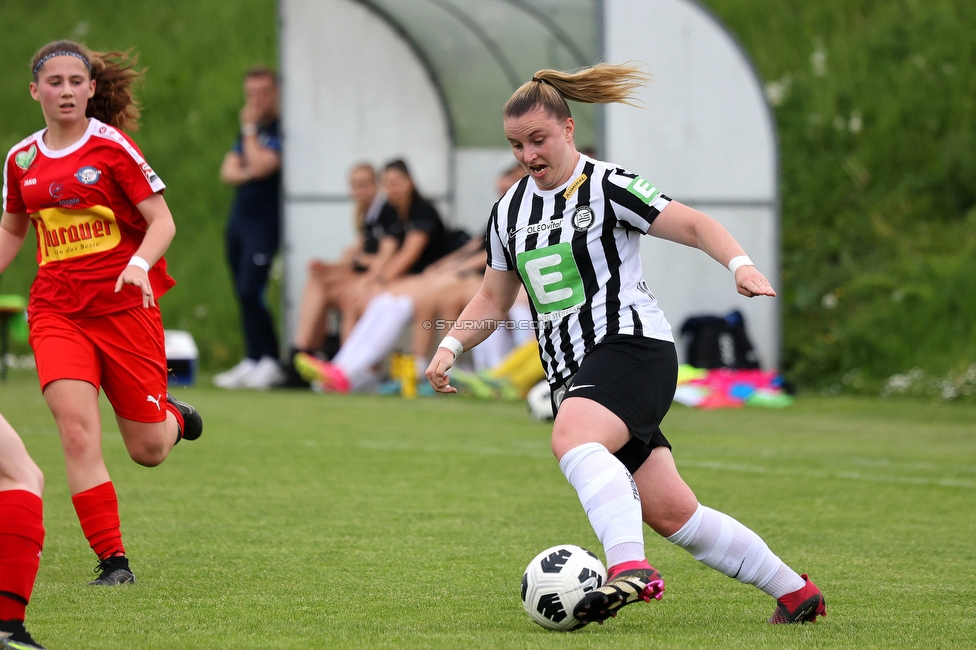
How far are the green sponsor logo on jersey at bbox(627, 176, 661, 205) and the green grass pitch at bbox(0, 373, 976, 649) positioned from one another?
1270 millimetres

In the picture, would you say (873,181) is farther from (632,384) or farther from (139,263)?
(632,384)

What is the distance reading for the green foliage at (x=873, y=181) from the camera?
553 inches

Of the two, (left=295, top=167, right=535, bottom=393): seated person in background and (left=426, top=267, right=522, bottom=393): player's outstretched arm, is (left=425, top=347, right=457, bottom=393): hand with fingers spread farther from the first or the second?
(left=295, top=167, right=535, bottom=393): seated person in background

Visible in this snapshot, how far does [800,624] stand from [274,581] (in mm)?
1806

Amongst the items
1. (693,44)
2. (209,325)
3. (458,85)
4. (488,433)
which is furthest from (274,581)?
(209,325)

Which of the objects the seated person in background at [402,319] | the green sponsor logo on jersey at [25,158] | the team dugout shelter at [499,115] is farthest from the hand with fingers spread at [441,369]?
the seated person in background at [402,319]

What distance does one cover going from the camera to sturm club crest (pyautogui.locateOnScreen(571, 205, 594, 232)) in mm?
4117

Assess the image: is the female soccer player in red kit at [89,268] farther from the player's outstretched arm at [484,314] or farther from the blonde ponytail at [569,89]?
the blonde ponytail at [569,89]

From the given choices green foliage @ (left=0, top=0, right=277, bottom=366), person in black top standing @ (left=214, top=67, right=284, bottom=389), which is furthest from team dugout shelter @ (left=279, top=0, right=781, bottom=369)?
green foliage @ (left=0, top=0, right=277, bottom=366)

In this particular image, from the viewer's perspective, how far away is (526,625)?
407 centimetres

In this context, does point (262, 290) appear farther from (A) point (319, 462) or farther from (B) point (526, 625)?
(B) point (526, 625)

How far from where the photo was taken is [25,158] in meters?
5.00

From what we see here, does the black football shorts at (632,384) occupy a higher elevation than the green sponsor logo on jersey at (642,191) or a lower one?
lower

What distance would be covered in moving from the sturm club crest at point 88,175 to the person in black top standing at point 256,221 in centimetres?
983
